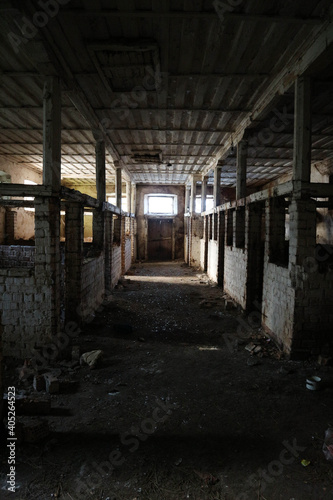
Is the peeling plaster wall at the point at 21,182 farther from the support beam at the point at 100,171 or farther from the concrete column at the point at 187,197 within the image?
the concrete column at the point at 187,197

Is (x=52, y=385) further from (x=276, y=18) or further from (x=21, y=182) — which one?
(x=21, y=182)

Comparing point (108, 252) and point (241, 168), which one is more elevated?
point (241, 168)

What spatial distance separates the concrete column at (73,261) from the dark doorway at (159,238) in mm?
15319

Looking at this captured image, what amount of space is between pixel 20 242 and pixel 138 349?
949 cm

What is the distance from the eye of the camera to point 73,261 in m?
6.73

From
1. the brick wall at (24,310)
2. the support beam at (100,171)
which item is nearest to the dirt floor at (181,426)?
the brick wall at (24,310)

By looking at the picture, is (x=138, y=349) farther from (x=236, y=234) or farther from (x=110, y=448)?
(x=236, y=234)

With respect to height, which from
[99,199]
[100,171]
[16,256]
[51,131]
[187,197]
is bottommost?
[16,256]

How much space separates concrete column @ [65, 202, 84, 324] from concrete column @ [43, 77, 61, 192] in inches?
57.8

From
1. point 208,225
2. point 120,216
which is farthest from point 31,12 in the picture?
point 208,225

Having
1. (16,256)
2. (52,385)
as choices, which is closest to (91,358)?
(52,385)

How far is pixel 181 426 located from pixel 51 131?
17.8 feet

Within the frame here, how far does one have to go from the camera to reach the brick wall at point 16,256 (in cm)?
862

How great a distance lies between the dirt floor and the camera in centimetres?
273
